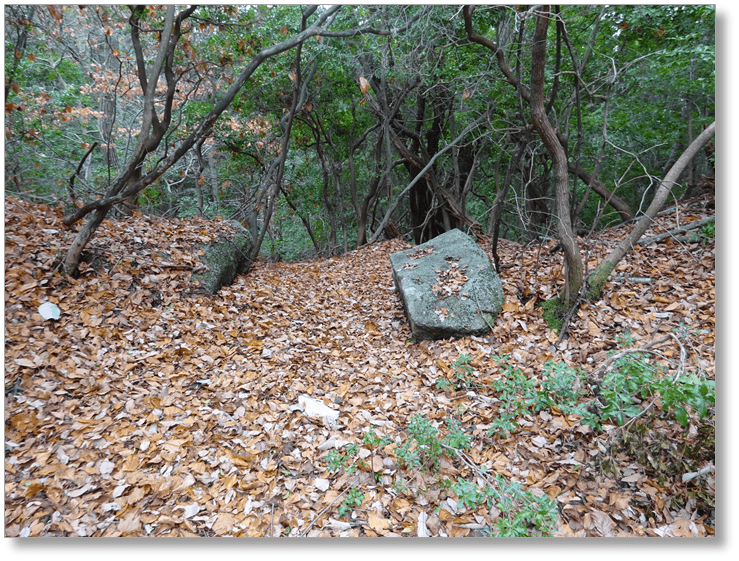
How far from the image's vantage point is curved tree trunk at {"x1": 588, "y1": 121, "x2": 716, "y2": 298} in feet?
10.7

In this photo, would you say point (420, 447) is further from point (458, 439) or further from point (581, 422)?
point (581, 422)

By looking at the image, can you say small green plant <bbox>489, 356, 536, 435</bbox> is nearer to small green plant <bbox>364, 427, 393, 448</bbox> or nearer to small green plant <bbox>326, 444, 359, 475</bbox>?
small green plant <bbox>364, 427, 393, 448</bbox>

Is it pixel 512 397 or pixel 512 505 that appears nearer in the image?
pixel 512 505

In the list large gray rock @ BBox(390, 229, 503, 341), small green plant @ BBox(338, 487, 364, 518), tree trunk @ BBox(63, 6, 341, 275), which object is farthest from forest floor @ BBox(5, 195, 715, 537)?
tree trunk @ BBox(63, 6, 341, 275)

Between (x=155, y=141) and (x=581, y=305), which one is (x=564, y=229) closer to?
(x=581, y=305)

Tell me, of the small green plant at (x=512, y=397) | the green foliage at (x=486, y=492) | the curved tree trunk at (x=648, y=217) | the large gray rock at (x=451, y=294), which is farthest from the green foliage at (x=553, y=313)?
the green foliage at (x=486, y=492)

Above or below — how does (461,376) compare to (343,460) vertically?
above

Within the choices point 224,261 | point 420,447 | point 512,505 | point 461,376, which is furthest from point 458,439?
point 224,261

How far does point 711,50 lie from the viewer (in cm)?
364

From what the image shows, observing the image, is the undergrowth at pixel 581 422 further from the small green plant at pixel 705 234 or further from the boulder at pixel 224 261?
the boulder at pixel 224 261

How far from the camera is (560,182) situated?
3.70m

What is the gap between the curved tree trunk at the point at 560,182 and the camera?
3.45m

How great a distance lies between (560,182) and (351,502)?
11.0 feet

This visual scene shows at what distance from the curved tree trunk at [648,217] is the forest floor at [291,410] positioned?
0.20m
